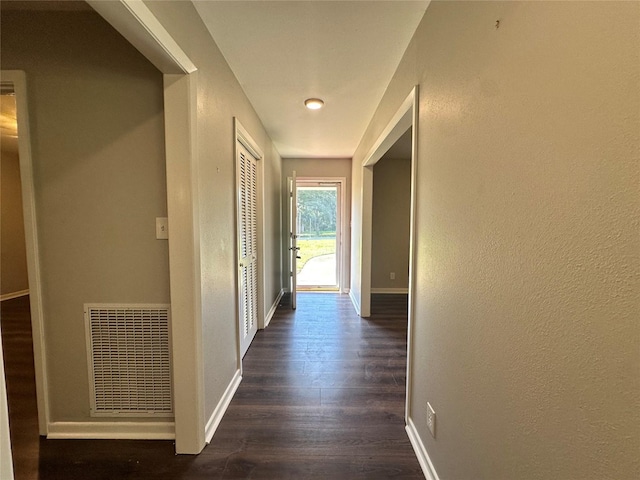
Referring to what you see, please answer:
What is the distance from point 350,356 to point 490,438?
185 centimetres

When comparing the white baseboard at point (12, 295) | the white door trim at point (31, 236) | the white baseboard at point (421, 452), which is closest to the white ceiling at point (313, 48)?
the white door trim at point (31, 236)

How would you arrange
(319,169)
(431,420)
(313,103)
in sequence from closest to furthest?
1. (431,420)
2. (313,103)
3. (319,169)

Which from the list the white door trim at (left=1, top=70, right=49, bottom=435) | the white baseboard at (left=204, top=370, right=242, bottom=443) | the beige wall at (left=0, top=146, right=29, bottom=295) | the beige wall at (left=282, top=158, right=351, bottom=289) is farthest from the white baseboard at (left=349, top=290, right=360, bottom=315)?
the beige wall at (left=0, top=146, right=29, bottom=295)

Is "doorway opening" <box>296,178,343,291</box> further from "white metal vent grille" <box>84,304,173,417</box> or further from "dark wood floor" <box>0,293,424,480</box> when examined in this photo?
"white metal vent grille" <box>84,304,173,417</box>

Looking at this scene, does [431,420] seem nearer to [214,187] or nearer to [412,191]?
[412,191]

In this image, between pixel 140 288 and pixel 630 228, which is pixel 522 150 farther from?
pixel 140 288

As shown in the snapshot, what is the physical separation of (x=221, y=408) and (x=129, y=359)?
0.66 meters

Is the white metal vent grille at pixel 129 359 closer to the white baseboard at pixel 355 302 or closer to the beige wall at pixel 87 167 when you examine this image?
the beige wall at pixel 87 167

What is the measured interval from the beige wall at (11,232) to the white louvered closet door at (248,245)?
4241 millimetres

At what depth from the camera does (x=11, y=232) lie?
4566mm

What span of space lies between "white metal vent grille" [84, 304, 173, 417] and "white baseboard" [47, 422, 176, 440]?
0.06 m

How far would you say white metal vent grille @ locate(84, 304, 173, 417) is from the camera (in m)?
1.61

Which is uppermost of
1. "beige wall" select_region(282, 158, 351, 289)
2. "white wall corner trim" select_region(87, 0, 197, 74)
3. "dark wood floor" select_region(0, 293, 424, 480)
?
"beige wall" select_region(282, 158, 351, 289)

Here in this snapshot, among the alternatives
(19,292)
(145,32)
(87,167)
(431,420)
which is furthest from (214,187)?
(19,292)
